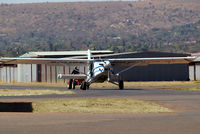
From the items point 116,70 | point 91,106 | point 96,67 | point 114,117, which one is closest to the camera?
point 114,117

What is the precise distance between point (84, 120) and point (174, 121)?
2.67m

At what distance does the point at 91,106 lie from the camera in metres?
20.7

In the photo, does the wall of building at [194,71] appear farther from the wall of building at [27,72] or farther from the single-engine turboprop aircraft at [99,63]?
the single-engine turboprop aircraft at [99,63]

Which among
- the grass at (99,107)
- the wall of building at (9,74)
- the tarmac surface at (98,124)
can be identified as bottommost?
the wall of building at (9,74)

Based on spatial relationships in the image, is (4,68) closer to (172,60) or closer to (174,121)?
(172,60)

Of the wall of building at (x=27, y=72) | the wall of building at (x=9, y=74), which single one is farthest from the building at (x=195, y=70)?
the wall of building at (x=9, y=74)

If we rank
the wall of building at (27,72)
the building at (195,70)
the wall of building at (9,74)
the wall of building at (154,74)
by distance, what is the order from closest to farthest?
the wall of building at (154,74)
the wall of building at (27,72)
the building at (195,70)
the wall of building at (9,74)

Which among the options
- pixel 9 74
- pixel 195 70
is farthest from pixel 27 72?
pixel 195 70

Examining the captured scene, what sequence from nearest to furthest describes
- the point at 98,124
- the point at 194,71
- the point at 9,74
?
the point at 98,124
the point at 194,71
the point at 9,74

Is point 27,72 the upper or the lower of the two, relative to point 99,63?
lower

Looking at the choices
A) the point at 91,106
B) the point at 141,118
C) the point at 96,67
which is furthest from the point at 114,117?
the point at 96,67

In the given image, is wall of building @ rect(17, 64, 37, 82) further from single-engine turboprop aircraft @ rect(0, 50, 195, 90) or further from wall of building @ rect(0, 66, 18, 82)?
single-engine turboprop aircraft @ rect(0, 50, 195, 90)

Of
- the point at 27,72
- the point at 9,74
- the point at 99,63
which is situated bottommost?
the point at 9,74

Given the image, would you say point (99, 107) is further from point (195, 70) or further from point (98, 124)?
point (195, 70)
